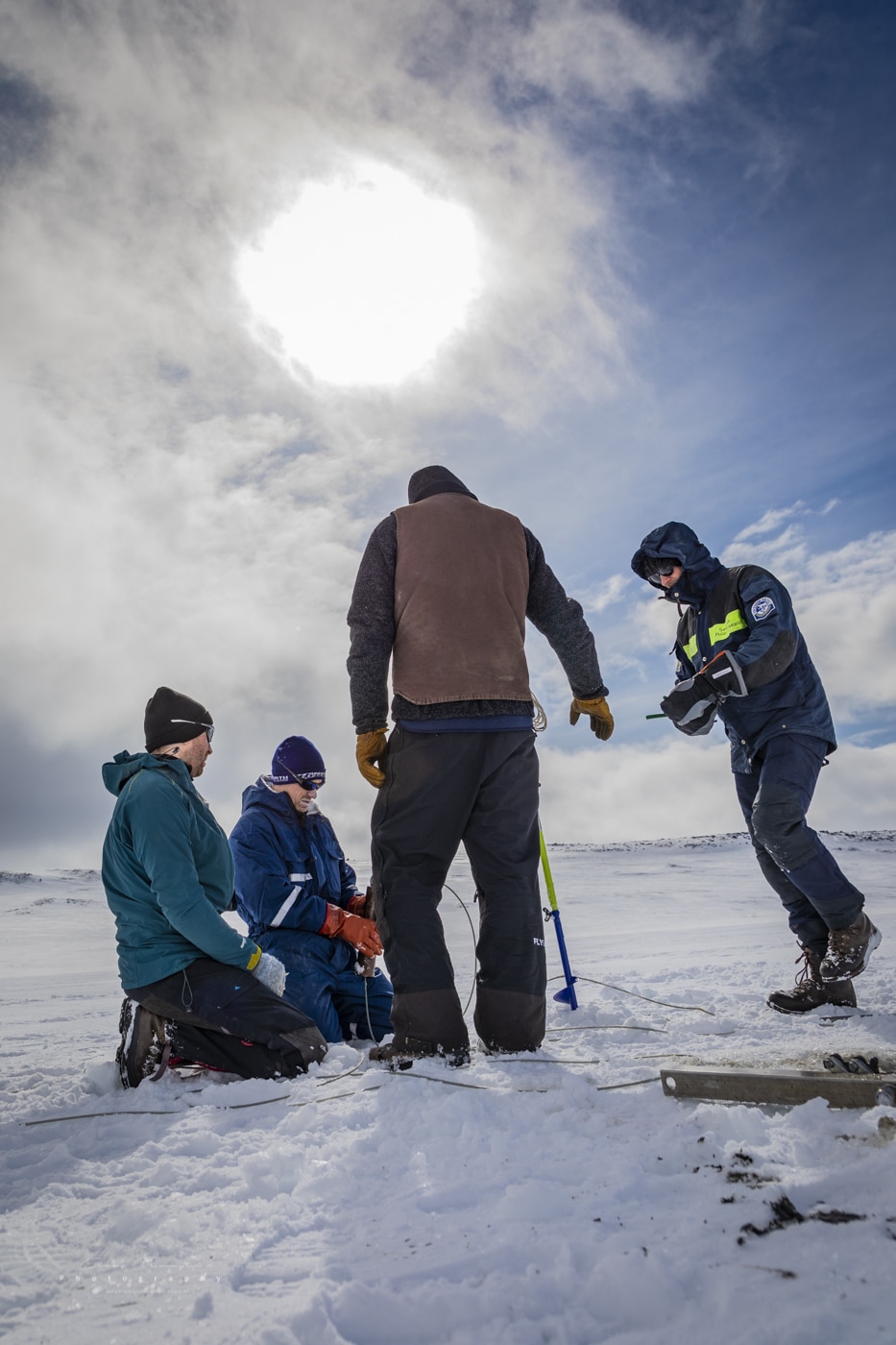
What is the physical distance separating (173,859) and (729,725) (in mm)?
2868

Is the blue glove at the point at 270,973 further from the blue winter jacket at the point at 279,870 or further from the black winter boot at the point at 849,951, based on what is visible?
the black winter boot at the point at 849,951

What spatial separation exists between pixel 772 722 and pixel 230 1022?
290 centimetres

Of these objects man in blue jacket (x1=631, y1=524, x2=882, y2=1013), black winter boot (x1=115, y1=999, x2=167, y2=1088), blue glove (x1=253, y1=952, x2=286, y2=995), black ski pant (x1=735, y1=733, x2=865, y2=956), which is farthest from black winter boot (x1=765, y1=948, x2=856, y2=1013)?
black winter boot (x1=115, y1=999, x2=167, y2=1088)

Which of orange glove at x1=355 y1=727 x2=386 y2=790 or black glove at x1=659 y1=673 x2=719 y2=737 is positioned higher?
black glove at x1=659 y1=673 x2=719 y2=737

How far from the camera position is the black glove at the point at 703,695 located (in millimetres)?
3666

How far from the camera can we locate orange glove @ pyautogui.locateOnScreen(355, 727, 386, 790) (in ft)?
9.68

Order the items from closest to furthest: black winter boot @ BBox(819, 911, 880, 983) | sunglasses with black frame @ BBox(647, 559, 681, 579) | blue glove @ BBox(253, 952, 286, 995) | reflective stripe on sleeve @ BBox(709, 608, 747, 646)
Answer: blue glove @ BBox(253, 952, 286, 995) → black winter boot @ BBox(819, 911, 880, 983) → reflective stripe on sleeve @ BBox(709, 608, 747, 646) → sunglasses with black frame @ BBox(647, 559, 681, 579)

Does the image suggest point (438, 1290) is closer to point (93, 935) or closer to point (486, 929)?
point (486, 929)

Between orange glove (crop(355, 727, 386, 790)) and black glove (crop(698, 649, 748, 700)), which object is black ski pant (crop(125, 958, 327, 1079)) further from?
black glove (crop(698, 649, 748, 700))

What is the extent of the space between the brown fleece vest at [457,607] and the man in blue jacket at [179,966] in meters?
1.12

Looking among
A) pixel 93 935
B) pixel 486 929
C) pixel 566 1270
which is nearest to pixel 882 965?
pixel 486 929

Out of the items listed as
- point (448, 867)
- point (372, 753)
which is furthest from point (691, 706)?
point (372, 753)

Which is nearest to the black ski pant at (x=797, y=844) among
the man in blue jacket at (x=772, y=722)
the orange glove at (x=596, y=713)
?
the man in blue jacket at (x=772, y=722)

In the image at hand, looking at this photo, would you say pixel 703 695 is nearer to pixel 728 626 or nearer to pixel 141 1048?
pixel 728 626
